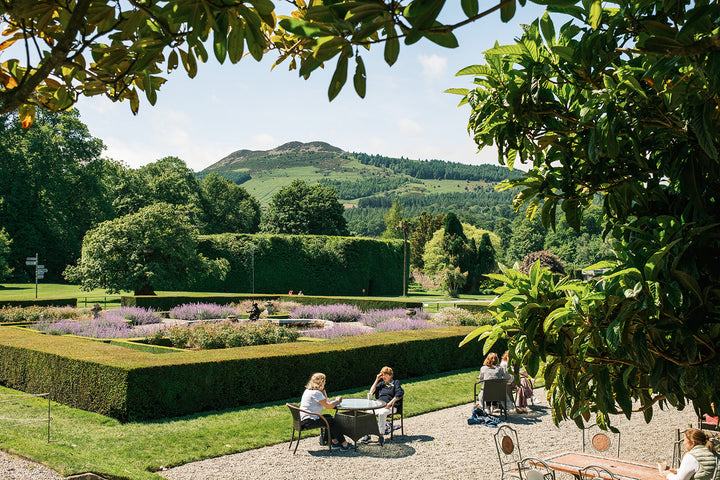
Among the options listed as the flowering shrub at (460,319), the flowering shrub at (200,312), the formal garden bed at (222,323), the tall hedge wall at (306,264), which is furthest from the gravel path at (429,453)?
the tall hedge wall at (306,264)

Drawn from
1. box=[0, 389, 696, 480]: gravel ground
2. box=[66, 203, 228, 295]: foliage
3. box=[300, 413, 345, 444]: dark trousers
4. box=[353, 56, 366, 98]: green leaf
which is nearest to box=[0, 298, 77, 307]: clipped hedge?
box=[66, 203, 228, 295]: foliage

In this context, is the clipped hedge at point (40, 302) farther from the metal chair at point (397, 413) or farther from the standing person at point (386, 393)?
the metal chair at point (397, 413)

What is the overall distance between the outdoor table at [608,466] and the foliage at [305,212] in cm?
5452

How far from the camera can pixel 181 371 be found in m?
9.34

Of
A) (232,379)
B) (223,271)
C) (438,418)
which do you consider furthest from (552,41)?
(223,271)

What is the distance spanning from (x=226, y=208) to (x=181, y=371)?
55.0 meters

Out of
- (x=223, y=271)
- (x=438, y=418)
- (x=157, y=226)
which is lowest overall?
(x=438, y=418)

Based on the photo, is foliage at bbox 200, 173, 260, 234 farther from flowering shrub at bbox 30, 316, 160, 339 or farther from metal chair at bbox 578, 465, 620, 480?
metal chair at bbox 578, 465, 620, 480

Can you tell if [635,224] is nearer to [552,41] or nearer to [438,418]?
[552,41]

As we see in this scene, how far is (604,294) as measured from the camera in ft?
8.45

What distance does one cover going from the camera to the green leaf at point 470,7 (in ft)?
4.98

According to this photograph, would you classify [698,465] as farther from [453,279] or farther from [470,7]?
[453,279]

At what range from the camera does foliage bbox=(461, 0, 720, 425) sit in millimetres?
2338

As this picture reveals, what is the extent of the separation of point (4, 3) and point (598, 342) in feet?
9.66
